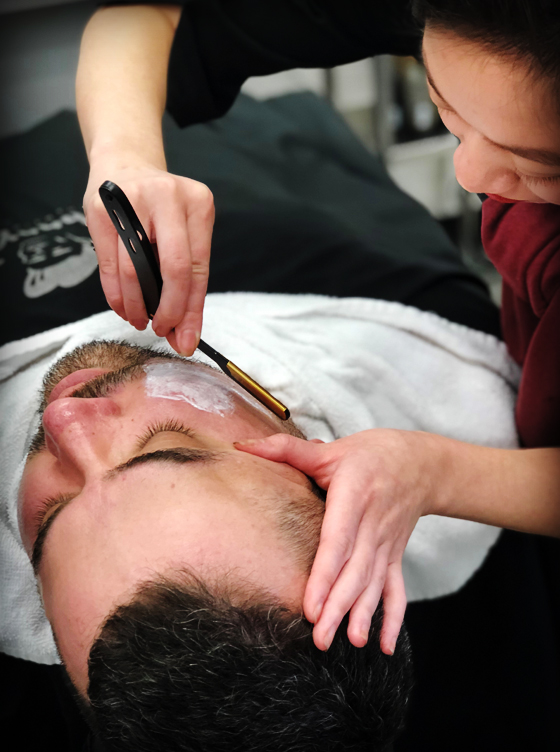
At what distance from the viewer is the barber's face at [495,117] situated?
41cm

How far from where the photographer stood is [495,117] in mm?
424

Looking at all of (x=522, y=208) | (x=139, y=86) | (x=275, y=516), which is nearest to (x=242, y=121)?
(x=139, y=86)

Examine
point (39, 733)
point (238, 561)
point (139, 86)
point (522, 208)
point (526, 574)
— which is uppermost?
point (139, 86)

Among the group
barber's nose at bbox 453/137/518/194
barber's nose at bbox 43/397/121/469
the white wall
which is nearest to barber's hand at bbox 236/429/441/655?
barber's nose at bbox 43/397/121/469

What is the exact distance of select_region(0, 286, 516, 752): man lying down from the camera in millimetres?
467

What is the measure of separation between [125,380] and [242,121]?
0.31 m

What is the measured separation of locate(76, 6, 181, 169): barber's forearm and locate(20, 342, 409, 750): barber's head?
8.6 inches

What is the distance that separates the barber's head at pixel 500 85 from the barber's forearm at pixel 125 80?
22cm

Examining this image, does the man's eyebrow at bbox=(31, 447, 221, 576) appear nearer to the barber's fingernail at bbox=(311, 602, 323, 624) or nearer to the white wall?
the barber's fingernail at bbox=(311, 602, 323, 624)

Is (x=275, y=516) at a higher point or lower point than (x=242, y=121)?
lower

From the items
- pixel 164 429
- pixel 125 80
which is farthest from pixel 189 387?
pixel 125 80

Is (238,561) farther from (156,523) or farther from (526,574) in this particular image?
(526,574)

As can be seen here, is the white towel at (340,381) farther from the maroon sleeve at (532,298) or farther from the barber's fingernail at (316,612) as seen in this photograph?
the barber's fingernail at (316,612)

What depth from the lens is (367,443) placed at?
1.77ft
